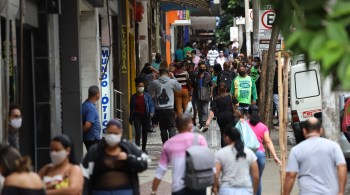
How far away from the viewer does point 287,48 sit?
17.2 feet

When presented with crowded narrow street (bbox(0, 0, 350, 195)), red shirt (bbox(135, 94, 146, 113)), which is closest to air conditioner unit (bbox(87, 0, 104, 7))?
crowded narrow street (bbox(0, 0, 350, 195))

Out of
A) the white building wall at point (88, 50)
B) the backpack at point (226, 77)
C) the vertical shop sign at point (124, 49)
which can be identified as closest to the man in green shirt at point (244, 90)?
the vertical shop sign at point (124, 49)

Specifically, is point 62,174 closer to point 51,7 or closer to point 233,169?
point 233,169

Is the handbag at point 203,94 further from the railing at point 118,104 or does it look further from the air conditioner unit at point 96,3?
the air conditioner unit at point 96,3

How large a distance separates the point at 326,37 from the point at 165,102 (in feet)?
54.1

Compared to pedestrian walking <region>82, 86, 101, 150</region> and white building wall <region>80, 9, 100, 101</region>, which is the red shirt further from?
pedestrian walking <region>82, 86, 101, 150</region>

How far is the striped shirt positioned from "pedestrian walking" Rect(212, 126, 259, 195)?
15271 mm

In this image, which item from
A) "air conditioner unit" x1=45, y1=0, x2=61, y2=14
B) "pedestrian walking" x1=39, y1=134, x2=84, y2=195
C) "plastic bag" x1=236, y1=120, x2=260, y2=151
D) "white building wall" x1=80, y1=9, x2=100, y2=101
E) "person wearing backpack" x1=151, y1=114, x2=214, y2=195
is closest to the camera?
"pedestrian walking" x1=39, y1=134, x2=84, y2=195

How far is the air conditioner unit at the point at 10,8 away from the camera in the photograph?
11169mm

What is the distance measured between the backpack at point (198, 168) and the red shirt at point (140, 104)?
395 inches

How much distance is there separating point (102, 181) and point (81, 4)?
9596 mm

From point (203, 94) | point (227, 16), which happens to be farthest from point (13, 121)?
point (227, 16)

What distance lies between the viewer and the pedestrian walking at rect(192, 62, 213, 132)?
90.4 ft

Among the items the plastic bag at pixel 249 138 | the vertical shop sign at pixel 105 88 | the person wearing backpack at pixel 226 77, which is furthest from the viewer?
the person wearing backpack at pixel 226 77
